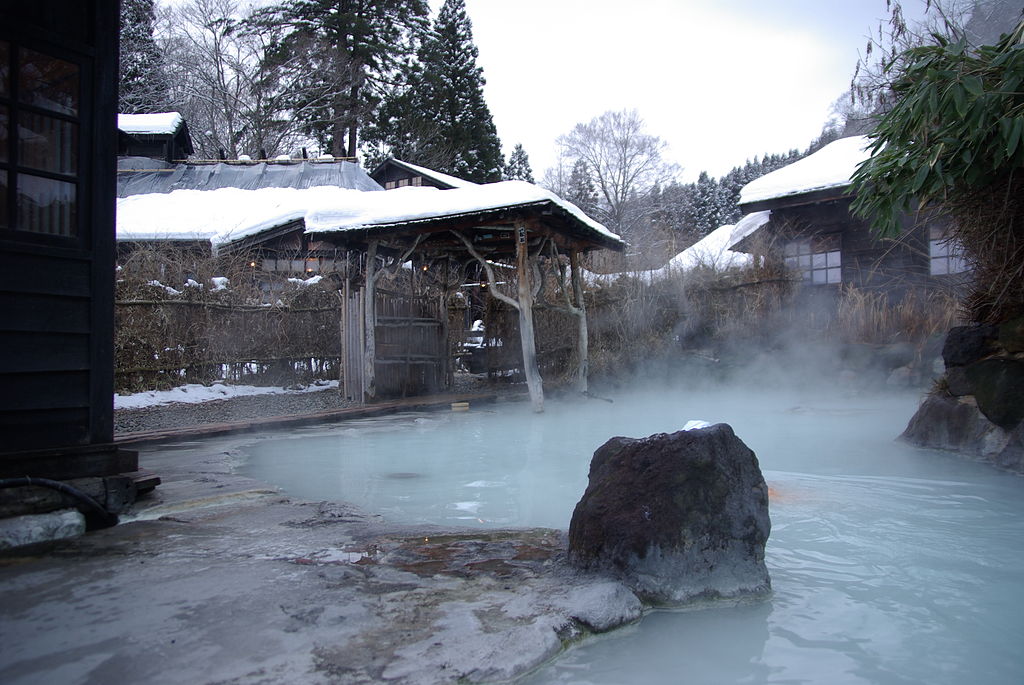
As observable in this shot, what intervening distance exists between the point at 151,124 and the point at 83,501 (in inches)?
895

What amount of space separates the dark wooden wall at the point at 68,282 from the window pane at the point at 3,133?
1.4 inches

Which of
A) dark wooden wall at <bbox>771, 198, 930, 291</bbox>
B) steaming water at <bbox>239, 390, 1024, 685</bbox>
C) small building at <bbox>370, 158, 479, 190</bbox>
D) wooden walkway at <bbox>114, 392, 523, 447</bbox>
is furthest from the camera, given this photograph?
small building at <bbox>370, 158, 479, 190</bbox>

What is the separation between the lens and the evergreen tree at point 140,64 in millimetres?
23750

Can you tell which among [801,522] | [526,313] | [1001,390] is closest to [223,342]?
[526,313]

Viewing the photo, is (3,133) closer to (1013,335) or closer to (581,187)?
(1013,335)

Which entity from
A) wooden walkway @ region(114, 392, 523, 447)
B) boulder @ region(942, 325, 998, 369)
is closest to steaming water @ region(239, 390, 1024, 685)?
wooden walkway @ region(114, 392, 523, 447)

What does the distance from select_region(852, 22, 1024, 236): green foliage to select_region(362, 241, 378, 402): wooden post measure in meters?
7.11

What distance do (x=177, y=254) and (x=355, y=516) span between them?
9.00 m

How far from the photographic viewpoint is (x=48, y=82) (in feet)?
11.5

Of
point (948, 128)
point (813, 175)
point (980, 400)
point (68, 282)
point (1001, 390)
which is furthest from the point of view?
point (813, 175)

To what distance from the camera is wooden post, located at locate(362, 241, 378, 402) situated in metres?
10.2

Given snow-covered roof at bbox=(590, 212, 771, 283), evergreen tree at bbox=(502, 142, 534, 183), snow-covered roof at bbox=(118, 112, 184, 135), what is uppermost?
evergreen tree at bbox=(502, 142, 534, 183)

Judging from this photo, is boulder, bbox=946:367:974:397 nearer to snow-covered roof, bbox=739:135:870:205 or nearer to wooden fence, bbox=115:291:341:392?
snow-covered roof, bbox=739:135:870:205

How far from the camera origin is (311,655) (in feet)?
6.52
